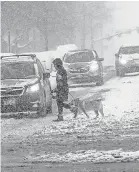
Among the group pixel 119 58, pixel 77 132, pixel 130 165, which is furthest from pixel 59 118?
pixel 119 58

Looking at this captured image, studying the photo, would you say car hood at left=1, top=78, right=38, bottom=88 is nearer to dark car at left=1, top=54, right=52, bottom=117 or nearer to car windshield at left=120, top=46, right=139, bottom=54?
dark car at left=1, top=54, right=52, bottom=117

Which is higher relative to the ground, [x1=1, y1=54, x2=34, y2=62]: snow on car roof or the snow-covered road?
[x1=1, y1=54, x2=34, y2=62]: snow on car roof

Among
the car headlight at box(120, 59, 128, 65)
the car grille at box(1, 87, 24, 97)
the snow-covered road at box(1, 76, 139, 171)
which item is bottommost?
the snow-covered road at box(1, 76, 139, 171)

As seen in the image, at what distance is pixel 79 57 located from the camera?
25.9 metres

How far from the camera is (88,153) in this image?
8.26 m

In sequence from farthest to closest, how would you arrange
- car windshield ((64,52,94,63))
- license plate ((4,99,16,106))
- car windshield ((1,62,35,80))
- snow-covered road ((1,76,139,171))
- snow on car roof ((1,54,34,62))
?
car windshield ((64,52,94,63)) < snow on car roof ((1,54,34,62)) < car windshield ((1,62,35,80)) < license plate ((4,99,16,106)) < snow-covered road ((1,76,139,171))

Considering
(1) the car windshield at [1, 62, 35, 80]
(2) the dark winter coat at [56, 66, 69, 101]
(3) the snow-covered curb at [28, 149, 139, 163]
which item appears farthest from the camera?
(1) the car windshield at [1, 62, 35, 80]

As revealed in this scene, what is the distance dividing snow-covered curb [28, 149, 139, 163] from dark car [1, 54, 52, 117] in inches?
218

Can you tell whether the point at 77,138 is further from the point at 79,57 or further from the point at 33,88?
the point at 79,57

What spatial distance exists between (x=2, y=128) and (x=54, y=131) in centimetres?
149

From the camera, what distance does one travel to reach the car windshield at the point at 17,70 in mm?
14969

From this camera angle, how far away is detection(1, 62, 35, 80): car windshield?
15.0 m

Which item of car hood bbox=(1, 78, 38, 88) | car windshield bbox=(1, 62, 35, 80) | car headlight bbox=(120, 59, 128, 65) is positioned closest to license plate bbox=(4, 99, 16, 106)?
car hood bbox=(1, 78, 38, 88)

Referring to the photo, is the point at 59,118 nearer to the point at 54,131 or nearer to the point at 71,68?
the point at 54,131
